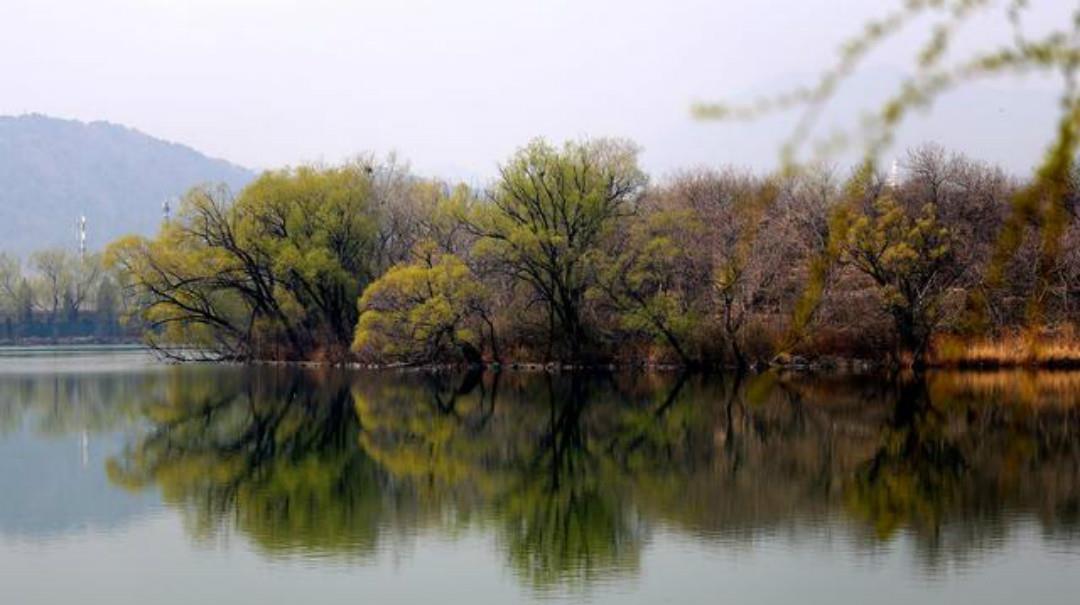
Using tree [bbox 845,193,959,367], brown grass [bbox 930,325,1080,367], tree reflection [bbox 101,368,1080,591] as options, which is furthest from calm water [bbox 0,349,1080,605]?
tree [bbox 845,193,959,367]

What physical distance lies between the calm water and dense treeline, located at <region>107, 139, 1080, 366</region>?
494 centimetres

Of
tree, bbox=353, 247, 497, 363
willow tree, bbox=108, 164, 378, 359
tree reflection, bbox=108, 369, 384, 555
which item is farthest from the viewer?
willow tree, bbox=108, 164, 378, 359

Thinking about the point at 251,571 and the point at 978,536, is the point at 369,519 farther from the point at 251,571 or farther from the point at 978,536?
the point at 978,536

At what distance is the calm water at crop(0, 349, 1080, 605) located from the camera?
50.6 ft

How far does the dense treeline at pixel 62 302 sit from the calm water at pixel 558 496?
6447 centimetres

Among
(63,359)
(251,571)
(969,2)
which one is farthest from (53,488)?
(63,359)

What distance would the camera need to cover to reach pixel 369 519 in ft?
65.6

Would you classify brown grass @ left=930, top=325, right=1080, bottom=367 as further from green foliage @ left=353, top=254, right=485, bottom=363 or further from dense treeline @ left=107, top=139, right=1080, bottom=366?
green foliage @ left=353, top=254, right=485, bottom=363

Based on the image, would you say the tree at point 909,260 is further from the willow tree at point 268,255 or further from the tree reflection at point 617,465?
the willow tree at point 268,255

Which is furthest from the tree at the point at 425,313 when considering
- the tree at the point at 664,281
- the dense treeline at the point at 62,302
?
the dense treeline at the point at 62,302

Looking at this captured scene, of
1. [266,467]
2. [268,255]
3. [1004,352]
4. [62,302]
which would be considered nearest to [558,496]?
[266,467]

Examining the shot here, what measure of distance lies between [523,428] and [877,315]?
18.5 m

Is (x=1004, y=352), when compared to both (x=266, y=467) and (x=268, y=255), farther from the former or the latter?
(x=268, y=255)

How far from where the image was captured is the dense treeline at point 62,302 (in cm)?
10206
